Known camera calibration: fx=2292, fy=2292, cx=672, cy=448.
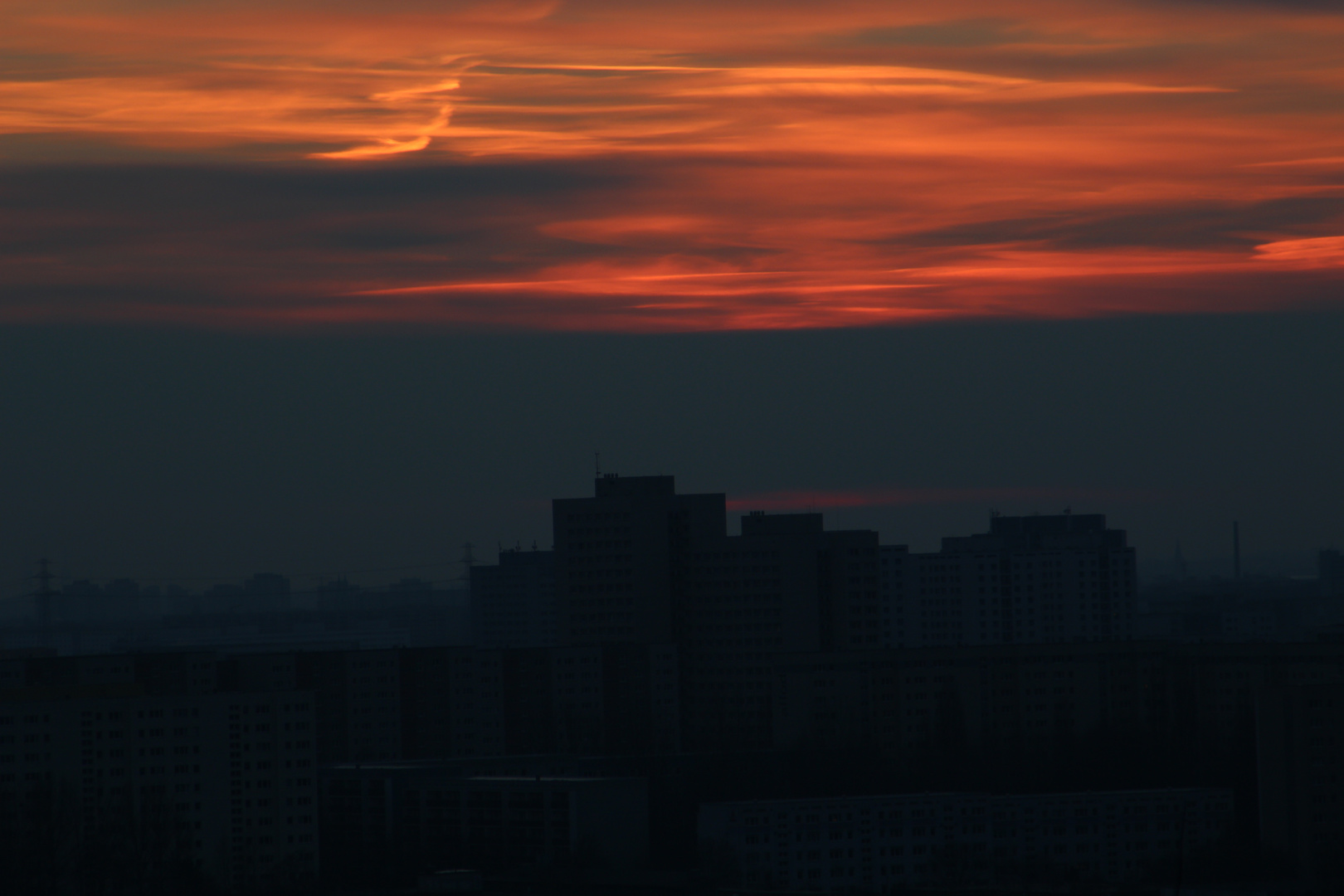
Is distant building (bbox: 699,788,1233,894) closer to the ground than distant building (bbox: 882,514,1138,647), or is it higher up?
closer to the ground

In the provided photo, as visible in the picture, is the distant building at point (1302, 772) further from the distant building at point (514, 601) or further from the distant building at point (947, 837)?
the distant building at point (514, 601)

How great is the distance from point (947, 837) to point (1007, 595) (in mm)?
46602

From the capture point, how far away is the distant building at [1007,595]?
87.6m

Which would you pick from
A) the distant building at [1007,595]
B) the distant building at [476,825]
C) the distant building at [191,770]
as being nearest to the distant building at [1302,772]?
the distant building at [476,825]

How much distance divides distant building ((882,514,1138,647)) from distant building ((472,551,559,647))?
20647 mm

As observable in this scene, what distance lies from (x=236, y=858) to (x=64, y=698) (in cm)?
435

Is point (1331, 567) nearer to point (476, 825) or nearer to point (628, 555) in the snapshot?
point (628, 555)

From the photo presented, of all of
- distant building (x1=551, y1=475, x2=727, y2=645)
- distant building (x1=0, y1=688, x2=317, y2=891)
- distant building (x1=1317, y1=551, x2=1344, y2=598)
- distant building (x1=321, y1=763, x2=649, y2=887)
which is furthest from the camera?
distant building (x1=1317, y1=551, x2=1344, y2=598)

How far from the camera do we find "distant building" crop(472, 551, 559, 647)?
106m

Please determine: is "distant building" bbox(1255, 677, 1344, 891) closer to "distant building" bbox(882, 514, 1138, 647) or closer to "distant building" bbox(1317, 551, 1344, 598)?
"distant building" bbox(882, 514, 1138, 647)

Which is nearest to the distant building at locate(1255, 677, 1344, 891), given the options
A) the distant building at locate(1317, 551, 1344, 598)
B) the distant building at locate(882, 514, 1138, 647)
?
the distant building at locate(882, 514, 1138, 647)

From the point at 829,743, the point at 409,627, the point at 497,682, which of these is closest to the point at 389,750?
the point at 497,682

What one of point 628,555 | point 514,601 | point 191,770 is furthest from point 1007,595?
point 191,770

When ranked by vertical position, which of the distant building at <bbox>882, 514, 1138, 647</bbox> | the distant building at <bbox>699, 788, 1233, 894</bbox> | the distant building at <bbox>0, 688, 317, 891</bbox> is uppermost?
the distant building at <bbox>882, 514, 1138, 647</bbox>
